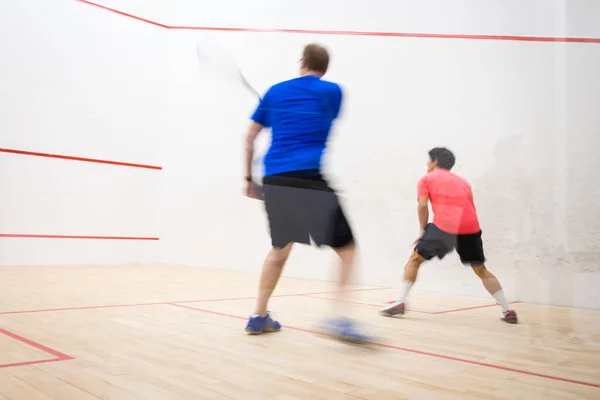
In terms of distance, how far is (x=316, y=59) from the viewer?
1188mm

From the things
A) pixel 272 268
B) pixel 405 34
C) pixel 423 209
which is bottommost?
pixel 272 268

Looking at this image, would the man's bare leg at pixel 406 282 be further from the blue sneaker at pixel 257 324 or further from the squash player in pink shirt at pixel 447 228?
the blue sneaker at pixel 257 324

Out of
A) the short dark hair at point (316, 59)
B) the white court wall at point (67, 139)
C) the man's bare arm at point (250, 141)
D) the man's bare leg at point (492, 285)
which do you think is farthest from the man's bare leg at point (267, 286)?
the white court wall at point (67, 139)

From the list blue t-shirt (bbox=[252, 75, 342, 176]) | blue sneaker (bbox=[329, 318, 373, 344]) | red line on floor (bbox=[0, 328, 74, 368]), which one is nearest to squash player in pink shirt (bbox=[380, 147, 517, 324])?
blue sneaker (bbox=[329, 318, 373, 344])

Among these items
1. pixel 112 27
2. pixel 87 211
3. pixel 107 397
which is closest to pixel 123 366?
pixel 107 397

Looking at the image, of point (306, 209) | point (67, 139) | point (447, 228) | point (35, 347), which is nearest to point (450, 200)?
point (447, 228)

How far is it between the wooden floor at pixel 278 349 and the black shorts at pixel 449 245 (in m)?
0.22

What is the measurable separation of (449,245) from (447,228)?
0.20ft

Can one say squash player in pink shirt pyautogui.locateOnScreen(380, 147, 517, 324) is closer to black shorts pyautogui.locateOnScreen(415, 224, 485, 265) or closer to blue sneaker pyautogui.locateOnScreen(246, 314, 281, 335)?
black shorts pyautogui.locateOnScreen(415, 224, 485, 265)

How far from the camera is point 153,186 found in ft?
7.06

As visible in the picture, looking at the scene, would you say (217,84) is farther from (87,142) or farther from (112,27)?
(87,142)

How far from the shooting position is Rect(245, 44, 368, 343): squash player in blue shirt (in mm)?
1170

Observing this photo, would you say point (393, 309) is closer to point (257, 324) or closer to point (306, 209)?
point (257, 324)

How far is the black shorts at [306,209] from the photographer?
3.83 ft
